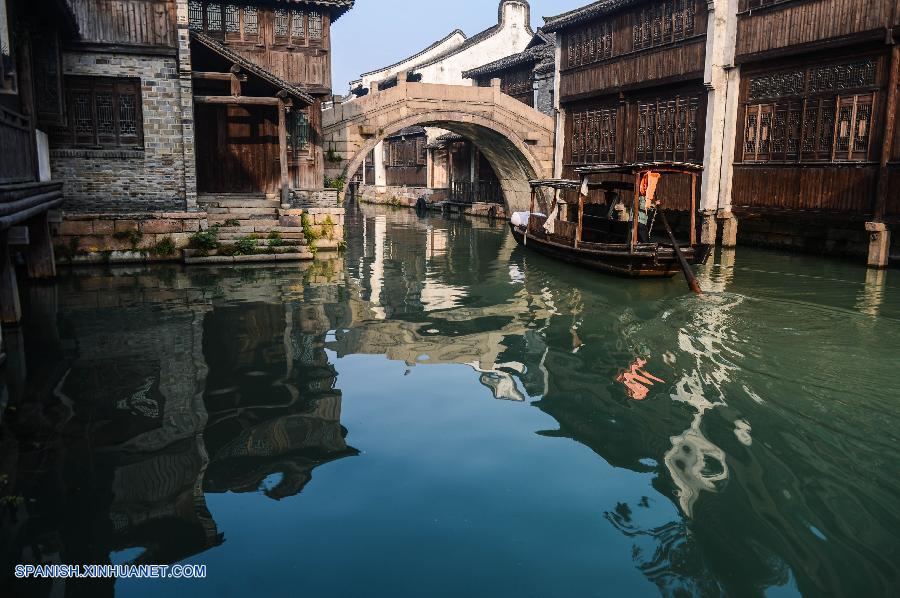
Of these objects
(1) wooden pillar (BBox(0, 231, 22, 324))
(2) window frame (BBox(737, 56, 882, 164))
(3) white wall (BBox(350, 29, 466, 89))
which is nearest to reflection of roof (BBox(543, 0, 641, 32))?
(2) window frame (BBox(737, 56, 882, 164))

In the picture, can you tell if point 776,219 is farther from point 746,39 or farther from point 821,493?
point 821,493

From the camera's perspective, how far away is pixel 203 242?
14977 mm

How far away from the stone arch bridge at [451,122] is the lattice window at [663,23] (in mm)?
4821

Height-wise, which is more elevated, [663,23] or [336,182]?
[663,23]

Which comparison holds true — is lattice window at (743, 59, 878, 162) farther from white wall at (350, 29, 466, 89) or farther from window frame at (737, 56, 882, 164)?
white wall at (350, 29, 466, 89)

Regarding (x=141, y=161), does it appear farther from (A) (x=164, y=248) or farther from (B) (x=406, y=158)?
(B) (x=406, y=158)

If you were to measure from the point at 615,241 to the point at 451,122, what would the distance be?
33.1 ft

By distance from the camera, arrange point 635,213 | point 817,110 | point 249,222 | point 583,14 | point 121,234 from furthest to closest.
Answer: point 583,14 → point 249,222 → point 817,110 → point 121,234 → point 635,213

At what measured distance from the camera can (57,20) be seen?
1302 centimetres

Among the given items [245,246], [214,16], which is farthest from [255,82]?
[245,246]

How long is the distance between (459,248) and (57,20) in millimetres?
10639

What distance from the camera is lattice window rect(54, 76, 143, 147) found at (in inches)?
586

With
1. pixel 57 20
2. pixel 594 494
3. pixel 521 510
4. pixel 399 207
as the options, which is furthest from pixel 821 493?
pixel 399 207

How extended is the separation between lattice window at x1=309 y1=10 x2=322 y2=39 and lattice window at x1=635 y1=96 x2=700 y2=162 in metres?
9.04
